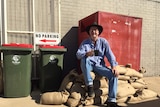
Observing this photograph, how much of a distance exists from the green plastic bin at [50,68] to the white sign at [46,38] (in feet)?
2.76

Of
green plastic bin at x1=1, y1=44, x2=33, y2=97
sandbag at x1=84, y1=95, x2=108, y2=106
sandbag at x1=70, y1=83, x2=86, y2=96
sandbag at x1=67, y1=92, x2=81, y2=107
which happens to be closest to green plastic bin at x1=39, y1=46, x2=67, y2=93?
green plastic bin at x1=1, y1=44, x2=33, y2=97

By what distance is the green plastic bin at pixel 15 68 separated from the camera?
5.01m

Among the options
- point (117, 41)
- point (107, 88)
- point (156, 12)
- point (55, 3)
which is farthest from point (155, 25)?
point (107, 88)

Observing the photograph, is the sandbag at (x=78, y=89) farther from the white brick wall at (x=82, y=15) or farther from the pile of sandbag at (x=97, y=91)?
the white brick wall at (x=82, y=15)

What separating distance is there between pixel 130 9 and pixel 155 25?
121 centimetres

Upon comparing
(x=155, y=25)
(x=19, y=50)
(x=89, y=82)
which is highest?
(x=155, y=25)

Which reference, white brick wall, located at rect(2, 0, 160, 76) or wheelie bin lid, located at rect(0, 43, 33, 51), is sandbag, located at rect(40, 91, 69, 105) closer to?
wheelie bin lid, located at rect(0, 43, 33, 51)

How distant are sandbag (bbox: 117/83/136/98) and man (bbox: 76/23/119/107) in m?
0.47

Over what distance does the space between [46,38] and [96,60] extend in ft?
6.88

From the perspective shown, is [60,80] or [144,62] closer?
[60,80]

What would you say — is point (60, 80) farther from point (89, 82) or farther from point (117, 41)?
point (117, 41)

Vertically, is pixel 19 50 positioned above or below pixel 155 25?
below

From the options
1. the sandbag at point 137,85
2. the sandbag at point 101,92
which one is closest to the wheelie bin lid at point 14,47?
the sandbag at point 101,92

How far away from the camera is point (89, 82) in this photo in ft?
15.0
